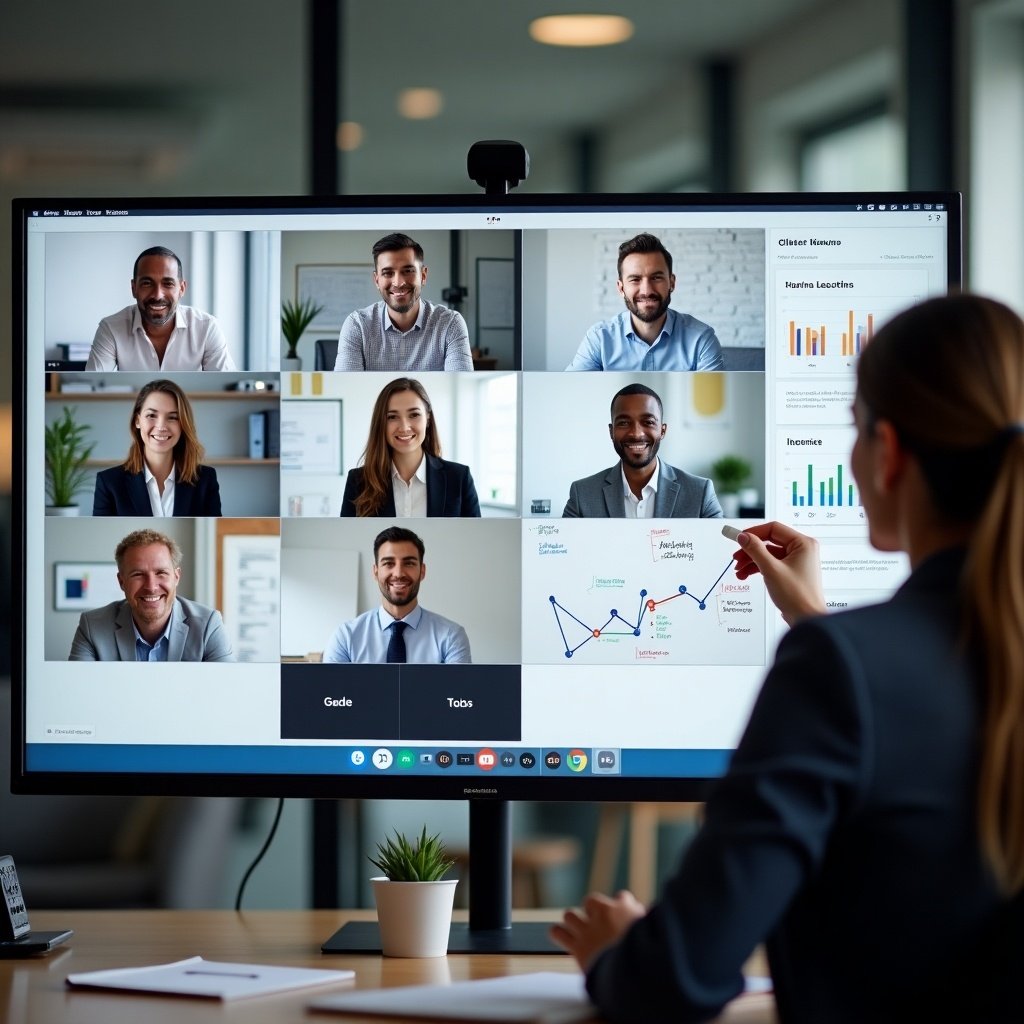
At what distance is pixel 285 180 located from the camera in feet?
8.82

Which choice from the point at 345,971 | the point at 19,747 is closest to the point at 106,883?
the point at 19,747

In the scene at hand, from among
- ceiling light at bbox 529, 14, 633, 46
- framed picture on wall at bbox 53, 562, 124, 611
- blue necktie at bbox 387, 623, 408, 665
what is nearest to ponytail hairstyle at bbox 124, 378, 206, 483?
framed picture on wall at bbox 53, 562, 124, 611

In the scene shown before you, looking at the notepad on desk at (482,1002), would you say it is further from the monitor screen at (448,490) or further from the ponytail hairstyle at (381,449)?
the ponytail hairstyle at (381,449)

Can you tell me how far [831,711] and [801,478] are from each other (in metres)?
0.57

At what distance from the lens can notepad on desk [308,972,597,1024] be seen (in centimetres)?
99

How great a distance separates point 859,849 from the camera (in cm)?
77

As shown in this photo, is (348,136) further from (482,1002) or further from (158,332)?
(482,1002)

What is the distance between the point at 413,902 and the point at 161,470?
47 centimetres

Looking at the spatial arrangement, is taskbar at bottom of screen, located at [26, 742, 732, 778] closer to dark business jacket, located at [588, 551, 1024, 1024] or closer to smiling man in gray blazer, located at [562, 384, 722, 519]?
smiling man in gray blazer, located at [562, 384, 722, 519]

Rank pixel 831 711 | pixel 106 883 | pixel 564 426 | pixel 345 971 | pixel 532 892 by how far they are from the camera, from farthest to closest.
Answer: pixel 532 892, pixel 106 883, pixel 564 426, pixel 345 971, pixel 831 711

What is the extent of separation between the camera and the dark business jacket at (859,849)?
2.48 feet

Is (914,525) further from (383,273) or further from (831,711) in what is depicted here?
(383,273)

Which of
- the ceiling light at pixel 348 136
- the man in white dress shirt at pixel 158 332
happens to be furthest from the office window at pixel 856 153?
the man in white dress shirt at pixel 158 332

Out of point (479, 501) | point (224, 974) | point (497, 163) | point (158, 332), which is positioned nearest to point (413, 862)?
point (224, 974)
